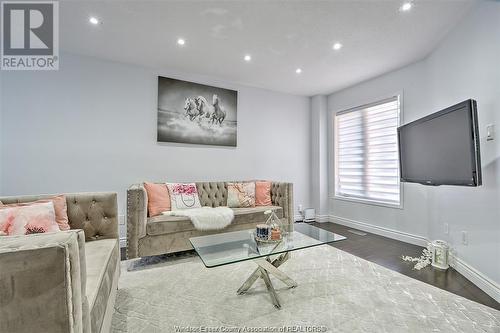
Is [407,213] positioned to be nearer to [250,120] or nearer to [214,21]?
[250,120]

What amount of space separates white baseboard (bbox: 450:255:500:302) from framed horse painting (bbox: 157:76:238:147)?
3.20 m

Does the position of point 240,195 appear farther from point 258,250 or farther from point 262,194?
point 258,250

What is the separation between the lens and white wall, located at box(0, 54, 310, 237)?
2.79 m

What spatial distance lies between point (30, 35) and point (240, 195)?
3013 mm

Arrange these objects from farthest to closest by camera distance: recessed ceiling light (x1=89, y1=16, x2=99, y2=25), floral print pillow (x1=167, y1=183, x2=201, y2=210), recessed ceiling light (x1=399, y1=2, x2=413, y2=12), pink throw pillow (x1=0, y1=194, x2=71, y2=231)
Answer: floral print pillow (x1=167, y1=183, x2=201, y2=210) → recessed ceiling light (x1=89, y1=16, x2=99, y2=25) → recessed ceiling light (x1=399, y1=2, x2=413, y2=12) → pink throw pillow (x1=0, y1=194, x2=71, y2=231)

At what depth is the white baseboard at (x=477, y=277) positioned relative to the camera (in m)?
1.92

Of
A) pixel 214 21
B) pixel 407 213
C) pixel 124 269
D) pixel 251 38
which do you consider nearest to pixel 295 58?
pixel 251 38

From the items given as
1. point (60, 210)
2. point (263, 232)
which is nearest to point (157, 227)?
point (60, 210)

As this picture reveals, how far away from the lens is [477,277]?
213 centimetres

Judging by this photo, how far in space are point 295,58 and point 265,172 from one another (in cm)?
200

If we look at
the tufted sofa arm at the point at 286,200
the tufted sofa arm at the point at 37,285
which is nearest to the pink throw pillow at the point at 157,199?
the tufted sofa arm at the point at 286,200

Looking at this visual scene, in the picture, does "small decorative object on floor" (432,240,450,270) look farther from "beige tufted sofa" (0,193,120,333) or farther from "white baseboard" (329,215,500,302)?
"beige tufted sofa" (0,193,120,333)

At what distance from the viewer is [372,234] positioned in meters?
3.79

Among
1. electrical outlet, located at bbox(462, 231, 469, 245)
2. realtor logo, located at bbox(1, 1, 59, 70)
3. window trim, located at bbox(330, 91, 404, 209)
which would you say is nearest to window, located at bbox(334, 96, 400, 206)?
window trim, located at bbox(330, 91, 404, 209)
